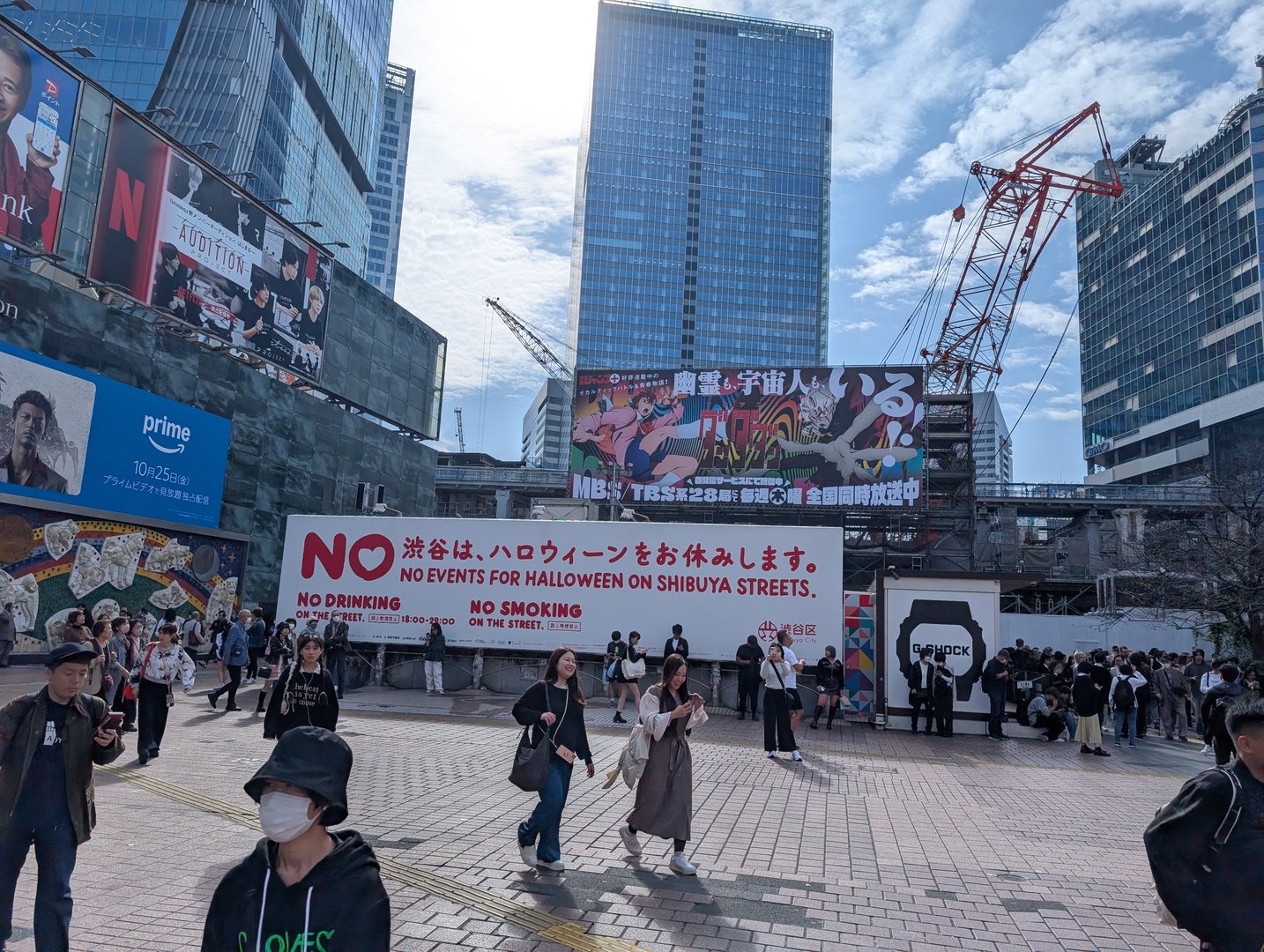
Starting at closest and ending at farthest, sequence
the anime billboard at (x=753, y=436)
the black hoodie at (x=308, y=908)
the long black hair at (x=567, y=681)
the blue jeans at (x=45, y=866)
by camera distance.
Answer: the black hoodie at (x=308, y=908)
the blue jeans at (x=45, y=866)
the long black hair at (x=567, y=681)
the anime billboard at (x=753, y=436)

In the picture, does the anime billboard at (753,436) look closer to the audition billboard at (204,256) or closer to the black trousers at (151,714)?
the audition billboard at (204,256)

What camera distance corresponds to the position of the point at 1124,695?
51.0ft

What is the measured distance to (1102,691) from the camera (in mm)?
15859

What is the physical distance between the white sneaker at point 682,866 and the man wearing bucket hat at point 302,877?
4668 mm

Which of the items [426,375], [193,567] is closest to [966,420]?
[426,375]

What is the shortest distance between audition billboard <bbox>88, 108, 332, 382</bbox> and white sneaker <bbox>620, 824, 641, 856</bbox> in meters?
22.8

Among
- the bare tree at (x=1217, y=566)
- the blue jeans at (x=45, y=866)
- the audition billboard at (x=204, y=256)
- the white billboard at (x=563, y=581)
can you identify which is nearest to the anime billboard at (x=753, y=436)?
the bare tree at (x=1217, y=566)

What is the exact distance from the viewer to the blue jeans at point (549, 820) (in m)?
6.44

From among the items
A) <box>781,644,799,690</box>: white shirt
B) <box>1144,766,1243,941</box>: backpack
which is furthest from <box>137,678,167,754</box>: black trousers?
<box>1144,766,1243,941</box>: backpack

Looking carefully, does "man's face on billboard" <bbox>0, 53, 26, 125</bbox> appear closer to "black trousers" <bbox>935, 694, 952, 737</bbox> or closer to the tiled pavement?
the tiled pavement

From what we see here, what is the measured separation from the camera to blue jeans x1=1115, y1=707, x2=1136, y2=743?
1580 centimetres

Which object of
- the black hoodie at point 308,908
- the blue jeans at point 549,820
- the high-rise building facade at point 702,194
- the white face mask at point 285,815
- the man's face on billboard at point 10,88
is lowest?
the blue jeans at point 549,820

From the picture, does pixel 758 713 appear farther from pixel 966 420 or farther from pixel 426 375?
pixel 966 420

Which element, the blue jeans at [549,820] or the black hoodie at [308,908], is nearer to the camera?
the black hoodie at [308,908]
